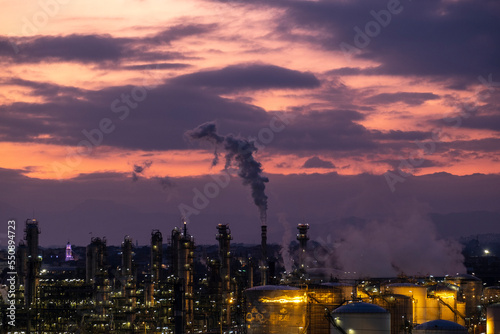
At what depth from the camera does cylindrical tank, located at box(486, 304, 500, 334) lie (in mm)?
53812

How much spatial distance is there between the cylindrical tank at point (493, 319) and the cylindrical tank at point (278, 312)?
12.6 meters

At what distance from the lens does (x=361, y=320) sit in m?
46.9

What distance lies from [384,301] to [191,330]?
2033 centimetres

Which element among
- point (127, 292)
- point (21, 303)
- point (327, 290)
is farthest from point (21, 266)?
point (327, 290)

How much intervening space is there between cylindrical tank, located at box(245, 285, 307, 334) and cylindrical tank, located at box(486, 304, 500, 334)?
12617 mm

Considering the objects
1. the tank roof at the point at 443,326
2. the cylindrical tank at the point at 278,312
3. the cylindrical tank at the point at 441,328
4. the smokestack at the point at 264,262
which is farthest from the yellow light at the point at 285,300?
the smokestack at the point at 264,262

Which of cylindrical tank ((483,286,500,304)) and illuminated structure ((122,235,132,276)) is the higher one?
illuminated structure ((122,235,132,276))

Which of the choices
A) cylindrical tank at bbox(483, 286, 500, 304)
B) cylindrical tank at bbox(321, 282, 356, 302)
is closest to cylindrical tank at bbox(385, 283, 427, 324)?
cylindrical tank at bbox(321, 282, 356, 302)

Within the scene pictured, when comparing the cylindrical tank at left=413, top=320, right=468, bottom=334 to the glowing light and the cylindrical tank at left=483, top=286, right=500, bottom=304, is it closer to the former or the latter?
the glowing light

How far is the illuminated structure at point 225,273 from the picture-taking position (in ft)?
264

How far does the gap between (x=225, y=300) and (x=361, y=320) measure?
35.1 m

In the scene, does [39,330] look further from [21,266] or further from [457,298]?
[457,298]

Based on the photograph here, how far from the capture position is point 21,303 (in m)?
78.4

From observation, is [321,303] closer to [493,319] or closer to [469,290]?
[493,319]
